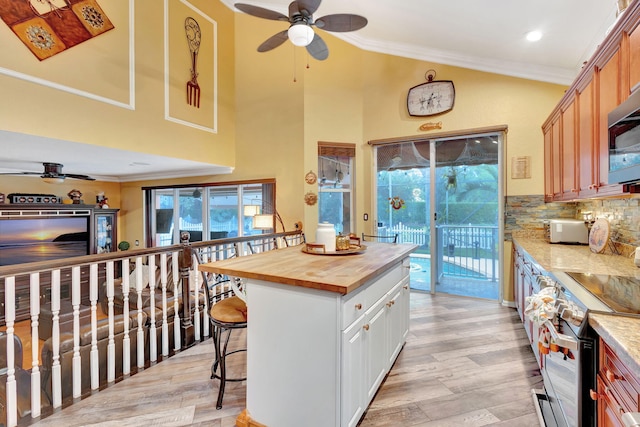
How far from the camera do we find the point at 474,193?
169 inches

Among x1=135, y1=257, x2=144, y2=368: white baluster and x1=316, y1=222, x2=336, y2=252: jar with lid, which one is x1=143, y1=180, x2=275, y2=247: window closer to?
x1=135, y1=257, x2=144, y2=368: white baluster

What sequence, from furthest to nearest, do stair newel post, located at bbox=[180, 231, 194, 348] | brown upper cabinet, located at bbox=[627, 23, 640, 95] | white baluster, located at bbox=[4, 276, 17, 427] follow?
stair newel post, located at bbox=[180, 231, 194, 348]
white baluster, located at bbox=[4, 276, 17, 427]
brown upper cabinet, located at bbox=[627, 23, 640, 95]

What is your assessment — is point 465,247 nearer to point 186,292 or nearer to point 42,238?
point 186,292

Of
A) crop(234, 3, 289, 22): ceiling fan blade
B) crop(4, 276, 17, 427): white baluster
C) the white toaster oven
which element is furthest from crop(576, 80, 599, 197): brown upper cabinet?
crop(4, 276, 17, 427): white baluster

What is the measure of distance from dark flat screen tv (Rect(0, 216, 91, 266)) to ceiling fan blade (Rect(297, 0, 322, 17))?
242 inches

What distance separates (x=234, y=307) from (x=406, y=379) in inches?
57.3

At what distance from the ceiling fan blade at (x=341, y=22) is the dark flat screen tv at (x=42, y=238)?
6.22 metres

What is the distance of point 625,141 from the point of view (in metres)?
1.55

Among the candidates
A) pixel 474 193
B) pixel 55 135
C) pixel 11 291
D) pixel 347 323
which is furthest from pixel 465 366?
pixel 55 135

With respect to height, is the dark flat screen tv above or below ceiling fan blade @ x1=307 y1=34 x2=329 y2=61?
below

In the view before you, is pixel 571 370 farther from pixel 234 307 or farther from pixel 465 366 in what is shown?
pixel 234 307

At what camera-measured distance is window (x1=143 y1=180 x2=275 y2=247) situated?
17.6 feet

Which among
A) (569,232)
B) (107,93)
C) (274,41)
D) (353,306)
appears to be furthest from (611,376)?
(107,93)

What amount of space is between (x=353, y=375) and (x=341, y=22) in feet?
9.06
